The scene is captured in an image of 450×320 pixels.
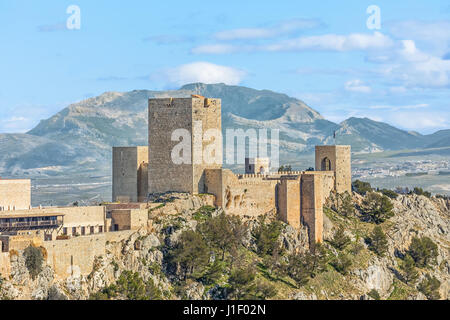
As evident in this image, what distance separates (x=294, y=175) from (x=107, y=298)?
1048 inches

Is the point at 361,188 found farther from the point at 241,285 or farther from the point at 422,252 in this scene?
the point at 241,285

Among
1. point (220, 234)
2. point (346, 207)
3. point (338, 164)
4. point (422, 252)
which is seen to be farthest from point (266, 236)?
point (422, 252)

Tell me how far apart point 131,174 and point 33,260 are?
21.2 metres

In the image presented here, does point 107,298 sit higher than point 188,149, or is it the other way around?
point 188,149

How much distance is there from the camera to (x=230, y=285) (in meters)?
68.9

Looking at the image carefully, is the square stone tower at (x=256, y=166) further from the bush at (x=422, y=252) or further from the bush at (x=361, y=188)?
the bush at (x=422, y=252)

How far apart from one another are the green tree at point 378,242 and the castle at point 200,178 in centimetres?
765

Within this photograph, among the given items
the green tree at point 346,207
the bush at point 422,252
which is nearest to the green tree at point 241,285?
the green tree at point 346,207

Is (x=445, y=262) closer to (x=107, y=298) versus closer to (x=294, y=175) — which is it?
(x=294, y=175)

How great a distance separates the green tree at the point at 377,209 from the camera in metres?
91.9

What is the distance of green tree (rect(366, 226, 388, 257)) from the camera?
86875 millimetres

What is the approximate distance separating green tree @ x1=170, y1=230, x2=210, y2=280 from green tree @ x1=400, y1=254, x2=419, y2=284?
24059mm

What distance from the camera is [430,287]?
85.6 metres
